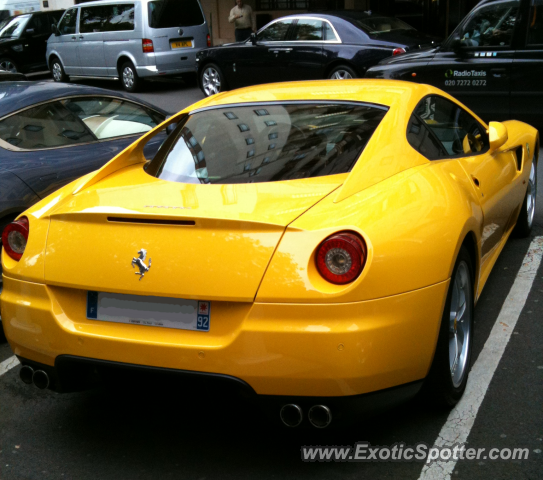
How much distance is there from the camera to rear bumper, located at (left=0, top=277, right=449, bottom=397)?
2.74 metres

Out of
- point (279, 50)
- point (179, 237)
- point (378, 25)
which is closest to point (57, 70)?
point (279, 50)

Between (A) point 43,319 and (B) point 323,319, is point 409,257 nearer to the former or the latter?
(B) point 323,319

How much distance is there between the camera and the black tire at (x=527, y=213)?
5734 mm

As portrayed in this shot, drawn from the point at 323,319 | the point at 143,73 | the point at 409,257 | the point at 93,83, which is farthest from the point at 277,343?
the point at 93,83

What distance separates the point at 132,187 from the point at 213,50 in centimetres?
1162

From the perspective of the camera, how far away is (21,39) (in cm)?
2100

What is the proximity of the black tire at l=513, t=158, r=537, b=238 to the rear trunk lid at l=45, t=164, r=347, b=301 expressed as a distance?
9.52 feet

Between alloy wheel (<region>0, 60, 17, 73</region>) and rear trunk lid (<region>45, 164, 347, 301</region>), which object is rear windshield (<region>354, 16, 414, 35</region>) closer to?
rear trunk lid (<region>45, 164, 347, 301</region>)

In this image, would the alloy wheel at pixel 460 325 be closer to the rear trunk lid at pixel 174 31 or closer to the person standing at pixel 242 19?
the rear trunk lid at pixel 174 31

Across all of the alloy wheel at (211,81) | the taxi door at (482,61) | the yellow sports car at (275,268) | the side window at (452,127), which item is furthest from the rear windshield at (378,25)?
the yellow sports car at (275,268)

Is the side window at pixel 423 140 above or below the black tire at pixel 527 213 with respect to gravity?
above

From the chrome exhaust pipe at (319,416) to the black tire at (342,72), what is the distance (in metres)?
10.2

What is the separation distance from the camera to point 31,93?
575 centimetres

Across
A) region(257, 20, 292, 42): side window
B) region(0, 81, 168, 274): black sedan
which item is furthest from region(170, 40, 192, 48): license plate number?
region(0, 81, 168, 274): black sedan
